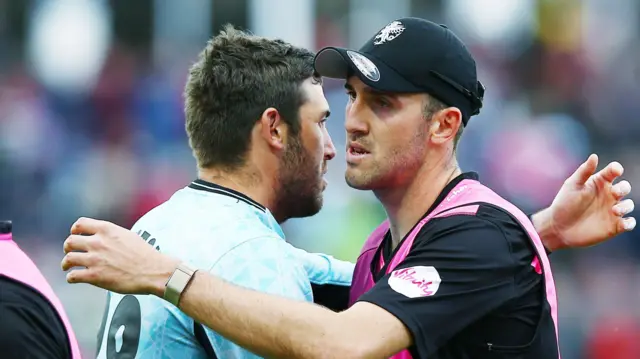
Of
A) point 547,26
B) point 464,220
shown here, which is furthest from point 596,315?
point 464,220

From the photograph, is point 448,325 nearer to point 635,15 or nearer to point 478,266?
point 478,266

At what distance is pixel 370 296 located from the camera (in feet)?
10.9

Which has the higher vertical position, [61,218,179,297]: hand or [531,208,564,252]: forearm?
[61,218,179,297]: hand

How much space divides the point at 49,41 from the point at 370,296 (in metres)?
8.69

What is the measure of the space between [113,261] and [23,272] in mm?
255

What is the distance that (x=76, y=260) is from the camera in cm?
312

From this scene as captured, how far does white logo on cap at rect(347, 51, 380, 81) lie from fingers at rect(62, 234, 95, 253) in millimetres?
1133

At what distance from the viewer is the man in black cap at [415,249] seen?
322 cm

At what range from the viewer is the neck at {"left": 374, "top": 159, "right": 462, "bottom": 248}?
3803 mm

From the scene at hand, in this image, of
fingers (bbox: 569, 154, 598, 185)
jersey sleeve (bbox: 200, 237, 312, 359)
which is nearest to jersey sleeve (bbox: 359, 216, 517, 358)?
jersey sleeve (bbox: 200, 237, 312, 359)

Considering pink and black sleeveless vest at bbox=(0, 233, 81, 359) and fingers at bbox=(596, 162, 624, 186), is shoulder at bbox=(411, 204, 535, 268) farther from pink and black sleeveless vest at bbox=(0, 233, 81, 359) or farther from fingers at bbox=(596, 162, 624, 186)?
pink and black sleeveless vest at bbox=(0, 233, 81, 359)

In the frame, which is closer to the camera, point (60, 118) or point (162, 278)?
point (162, 278)

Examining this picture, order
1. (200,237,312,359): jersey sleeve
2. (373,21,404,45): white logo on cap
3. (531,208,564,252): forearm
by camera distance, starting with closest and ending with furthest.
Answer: (200,237,312,359): jersey sleeve
(373,21,404,45): white logo on cap
(531,208,564,252): forearm

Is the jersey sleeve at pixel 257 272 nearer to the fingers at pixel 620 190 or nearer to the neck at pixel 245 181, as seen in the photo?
the neck at pixel 245 181
